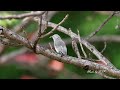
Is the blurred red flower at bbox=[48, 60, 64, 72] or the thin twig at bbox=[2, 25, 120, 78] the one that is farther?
the blurred red flower at bbox=[48, 60, 64, 72]

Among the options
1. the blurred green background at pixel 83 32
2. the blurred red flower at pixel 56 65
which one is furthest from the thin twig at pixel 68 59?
the blurred red flower at pixel 56 65

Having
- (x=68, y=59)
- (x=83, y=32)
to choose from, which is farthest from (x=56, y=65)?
(x=68, y=59)

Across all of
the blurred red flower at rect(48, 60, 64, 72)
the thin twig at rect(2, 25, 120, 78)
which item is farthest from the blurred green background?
the thin twig at rect(2, 25, 120, 78)

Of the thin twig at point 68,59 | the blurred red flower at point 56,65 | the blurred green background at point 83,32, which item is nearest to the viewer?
the thin twig at point 68,59

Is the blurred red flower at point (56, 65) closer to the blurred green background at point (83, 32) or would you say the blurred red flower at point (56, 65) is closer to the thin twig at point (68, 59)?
the blurred green background at point (83, 32)

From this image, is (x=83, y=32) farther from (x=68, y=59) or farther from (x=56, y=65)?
(x=68, y=59)

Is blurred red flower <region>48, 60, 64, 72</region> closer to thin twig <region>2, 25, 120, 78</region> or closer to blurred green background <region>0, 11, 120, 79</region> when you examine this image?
blurred green background <region>0, 11, 120, 79</region>

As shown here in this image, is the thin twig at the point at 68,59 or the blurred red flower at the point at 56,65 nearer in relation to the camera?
the thin twig at the point at 68,59

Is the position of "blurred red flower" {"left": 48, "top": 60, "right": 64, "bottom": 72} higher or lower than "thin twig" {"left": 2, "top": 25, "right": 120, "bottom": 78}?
lower

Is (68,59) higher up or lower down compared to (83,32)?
lower down
